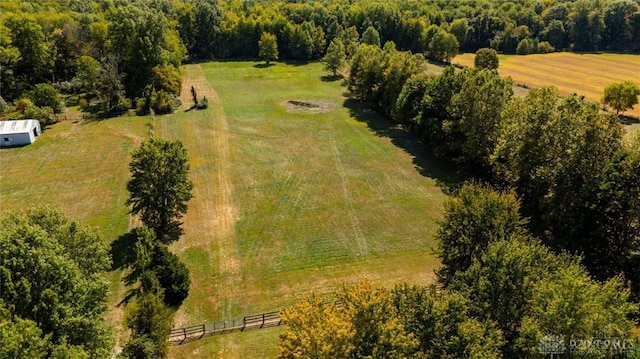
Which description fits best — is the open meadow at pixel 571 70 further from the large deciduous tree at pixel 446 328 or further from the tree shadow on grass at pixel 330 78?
the large deciduous tree at pixel 446 328

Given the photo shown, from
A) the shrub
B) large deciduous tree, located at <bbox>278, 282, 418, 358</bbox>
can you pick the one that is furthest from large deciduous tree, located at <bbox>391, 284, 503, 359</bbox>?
the shrub

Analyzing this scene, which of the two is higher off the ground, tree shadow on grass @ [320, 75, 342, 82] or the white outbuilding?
tree shadow on grass @ [320, 75, 342, 82]

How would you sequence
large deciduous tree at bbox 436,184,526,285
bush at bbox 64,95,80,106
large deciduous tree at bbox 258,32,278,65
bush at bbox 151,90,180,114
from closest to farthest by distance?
large deciduous tree at bbox 436,184,526,285 < bush at bbox 151,90,180,114 < bush at bbox 64,95,80,106 < large deciduous tree at bbox 258,32,278,65

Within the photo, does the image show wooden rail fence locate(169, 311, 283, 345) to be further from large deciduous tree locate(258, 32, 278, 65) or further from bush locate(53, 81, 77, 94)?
large deciduous tree locate(258, 32, 278, 65)

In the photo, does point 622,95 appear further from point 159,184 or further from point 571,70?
point 159,184

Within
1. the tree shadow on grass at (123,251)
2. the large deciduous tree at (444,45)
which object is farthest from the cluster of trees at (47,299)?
the large deciduous tree at (444,45)

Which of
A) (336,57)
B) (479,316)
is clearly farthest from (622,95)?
(479,316)
